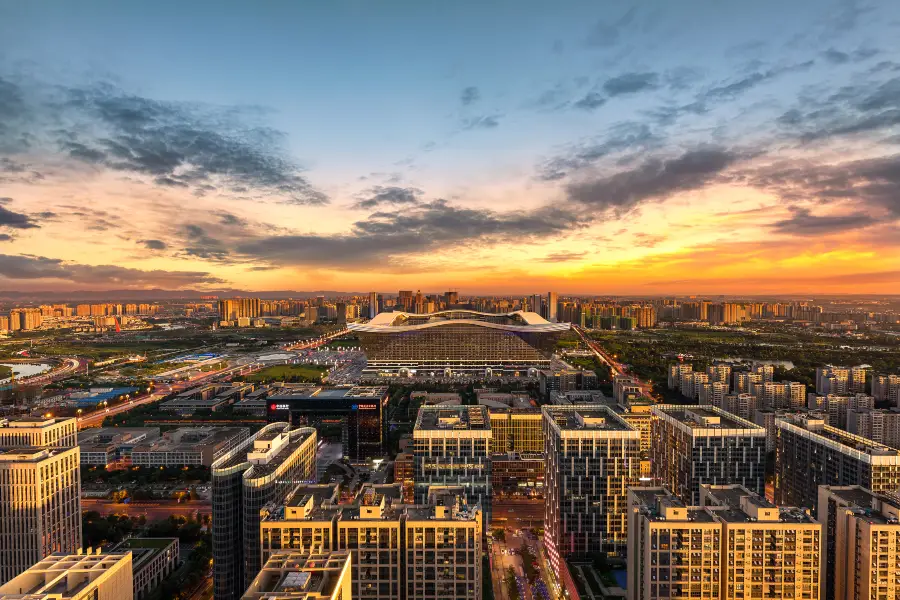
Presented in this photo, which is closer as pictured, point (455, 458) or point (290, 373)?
point (455, 458)

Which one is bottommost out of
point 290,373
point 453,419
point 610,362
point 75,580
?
point 290,373

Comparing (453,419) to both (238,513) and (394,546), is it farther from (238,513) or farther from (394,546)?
(238,513)

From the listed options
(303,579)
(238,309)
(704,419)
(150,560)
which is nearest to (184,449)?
(150,560)

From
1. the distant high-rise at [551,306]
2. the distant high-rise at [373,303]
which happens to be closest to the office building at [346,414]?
the distant high-rise at [551,306]

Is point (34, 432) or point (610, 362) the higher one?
point (34, 432)

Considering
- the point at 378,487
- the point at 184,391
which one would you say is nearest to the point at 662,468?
the point at 378,487

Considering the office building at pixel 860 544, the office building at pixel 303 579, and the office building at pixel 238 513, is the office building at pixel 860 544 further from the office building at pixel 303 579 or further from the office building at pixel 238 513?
the office building at pixel 238 513

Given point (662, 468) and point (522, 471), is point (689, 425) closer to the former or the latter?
point (662, 468)

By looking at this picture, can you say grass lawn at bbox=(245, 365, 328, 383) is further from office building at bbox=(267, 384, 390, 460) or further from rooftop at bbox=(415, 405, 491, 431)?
rooftop at bbox=(415, 405, 491, 431)
